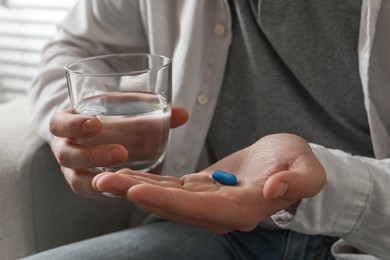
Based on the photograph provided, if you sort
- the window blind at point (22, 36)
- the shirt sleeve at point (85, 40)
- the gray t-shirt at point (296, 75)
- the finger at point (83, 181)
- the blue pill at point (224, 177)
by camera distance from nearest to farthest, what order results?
the blue pill at point (224, 177)
the finger at point (83, 181)
the gray t-shirt at point (296, 75)
the shirt sleeve at point (85, 40)
the window blind at point (22, 36)

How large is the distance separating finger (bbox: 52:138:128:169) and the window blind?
1052 millimetres

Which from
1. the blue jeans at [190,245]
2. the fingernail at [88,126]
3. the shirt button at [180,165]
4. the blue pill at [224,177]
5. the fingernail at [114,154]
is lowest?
the blue jeans at [190,245]

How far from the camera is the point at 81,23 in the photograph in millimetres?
1006

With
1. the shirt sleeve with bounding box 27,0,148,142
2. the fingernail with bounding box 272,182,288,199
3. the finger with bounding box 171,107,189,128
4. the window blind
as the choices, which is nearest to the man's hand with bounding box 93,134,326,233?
the fingernail with bounding box 272,182,288,199

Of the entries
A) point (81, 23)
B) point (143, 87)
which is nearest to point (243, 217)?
point (143, 87)

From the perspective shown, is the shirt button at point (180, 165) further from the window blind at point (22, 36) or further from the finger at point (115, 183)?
the window blind at point (22, 36)

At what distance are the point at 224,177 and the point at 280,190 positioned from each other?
0.09 metres

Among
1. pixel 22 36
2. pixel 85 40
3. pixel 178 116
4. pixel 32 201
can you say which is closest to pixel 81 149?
pixel 178 116

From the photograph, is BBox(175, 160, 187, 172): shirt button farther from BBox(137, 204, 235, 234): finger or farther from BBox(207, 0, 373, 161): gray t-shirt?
BBox(137, 204, 235, 234): finger

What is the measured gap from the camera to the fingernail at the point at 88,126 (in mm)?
641

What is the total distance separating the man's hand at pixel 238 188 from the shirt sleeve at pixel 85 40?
14.6 inches

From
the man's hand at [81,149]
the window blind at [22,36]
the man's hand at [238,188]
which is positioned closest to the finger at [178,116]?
the man's hand at [81,149]

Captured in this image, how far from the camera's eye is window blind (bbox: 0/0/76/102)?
1.78 m

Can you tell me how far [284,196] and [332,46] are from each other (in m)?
0.35
